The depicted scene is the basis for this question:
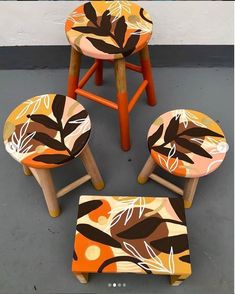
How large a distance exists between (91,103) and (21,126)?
24.8 inches

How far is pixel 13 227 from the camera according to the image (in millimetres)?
1388

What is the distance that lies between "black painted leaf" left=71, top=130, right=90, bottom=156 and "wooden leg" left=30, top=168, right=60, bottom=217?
14 centimetres

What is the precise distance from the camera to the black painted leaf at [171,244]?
1.10 metres

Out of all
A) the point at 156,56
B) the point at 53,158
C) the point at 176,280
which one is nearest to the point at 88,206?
the point at 53,158

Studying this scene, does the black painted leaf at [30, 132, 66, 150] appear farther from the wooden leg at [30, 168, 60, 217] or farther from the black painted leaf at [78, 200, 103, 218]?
the black painted leaf at [78, 200, 103, 218]

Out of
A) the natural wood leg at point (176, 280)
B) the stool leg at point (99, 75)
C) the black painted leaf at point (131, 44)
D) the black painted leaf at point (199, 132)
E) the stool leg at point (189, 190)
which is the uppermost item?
the black painted leaf at point (131, 44)

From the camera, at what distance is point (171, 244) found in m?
1.11

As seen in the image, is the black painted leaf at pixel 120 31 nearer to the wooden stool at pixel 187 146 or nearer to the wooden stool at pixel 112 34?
the wooden stool at pixel 112 34

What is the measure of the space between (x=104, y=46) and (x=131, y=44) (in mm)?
104

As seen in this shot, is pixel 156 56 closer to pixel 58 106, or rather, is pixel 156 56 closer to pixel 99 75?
pixel 99 75

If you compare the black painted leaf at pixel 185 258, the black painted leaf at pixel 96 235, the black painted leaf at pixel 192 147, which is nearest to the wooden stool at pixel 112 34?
the black painted leaf at pixel 192 147

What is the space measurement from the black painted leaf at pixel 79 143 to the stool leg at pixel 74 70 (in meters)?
0.42

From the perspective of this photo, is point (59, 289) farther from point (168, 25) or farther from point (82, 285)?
point (168, 25)

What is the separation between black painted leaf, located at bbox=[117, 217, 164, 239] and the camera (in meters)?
1.12
